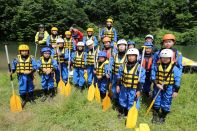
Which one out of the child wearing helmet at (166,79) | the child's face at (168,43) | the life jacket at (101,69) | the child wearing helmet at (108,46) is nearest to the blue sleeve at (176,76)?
the child wearing helmet at (166,79)

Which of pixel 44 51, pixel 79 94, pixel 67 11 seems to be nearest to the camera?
pixel 44 51

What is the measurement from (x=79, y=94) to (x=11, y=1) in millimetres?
26040

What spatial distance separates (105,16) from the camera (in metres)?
38.8

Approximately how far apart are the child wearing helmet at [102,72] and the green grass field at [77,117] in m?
0.45

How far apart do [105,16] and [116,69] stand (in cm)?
3287

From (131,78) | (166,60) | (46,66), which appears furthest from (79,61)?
(166,60)

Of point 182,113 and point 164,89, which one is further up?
point 164,89

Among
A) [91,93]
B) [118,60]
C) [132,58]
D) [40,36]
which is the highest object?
[40,36]

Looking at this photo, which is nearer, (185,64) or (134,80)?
(134,80)

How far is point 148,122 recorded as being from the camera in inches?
237

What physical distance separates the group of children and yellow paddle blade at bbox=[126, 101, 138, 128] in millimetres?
197

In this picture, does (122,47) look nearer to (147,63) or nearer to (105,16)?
(147,63)

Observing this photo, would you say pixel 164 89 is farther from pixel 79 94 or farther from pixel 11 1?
pixel 11 1

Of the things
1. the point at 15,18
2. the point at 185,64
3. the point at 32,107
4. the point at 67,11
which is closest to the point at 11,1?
the point at 15,18
